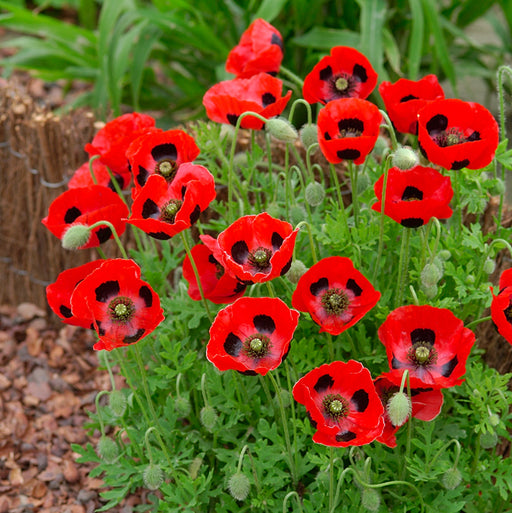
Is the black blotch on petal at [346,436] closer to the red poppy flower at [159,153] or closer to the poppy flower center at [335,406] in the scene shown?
the poppy flower center at [335,406]

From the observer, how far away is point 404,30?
447 centimetres

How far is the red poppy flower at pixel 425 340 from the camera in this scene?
1.70 meters

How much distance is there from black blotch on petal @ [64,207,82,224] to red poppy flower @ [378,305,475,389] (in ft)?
2.58

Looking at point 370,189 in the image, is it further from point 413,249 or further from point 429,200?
point 429,200

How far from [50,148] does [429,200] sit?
5.92ft

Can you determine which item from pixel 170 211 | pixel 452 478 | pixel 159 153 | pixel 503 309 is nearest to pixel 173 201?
pixel 170 211

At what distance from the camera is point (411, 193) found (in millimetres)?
1800

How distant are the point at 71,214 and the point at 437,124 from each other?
0.89 meters

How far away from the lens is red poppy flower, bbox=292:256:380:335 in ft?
5.64

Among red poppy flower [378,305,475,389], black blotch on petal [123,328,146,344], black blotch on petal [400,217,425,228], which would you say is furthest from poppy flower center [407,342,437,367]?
black blotch on petal [123,328,146,344]

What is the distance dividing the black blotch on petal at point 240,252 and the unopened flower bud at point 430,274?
40cm

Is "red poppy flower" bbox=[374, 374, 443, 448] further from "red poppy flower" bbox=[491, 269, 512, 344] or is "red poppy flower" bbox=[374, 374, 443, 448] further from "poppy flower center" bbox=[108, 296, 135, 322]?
"poppy flower center" bbox=[108, 296, 135, 322]

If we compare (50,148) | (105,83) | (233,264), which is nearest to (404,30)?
(105,83)

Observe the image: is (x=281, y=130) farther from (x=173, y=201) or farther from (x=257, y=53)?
(x=257, y=53)
